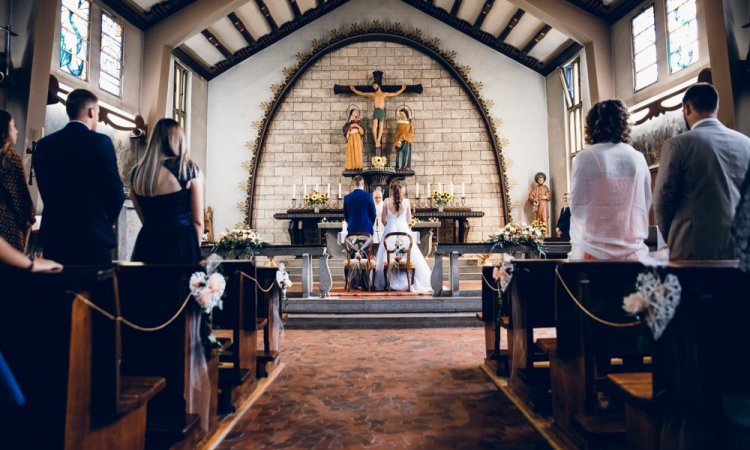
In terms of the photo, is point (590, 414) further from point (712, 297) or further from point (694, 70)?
point (694, 70)

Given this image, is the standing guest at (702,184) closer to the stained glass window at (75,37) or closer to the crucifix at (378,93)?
the stained glass window at (75,37)

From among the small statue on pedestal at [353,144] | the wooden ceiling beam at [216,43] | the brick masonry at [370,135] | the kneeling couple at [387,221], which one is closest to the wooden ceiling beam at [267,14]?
the wooden ceiling beam at [216,43]

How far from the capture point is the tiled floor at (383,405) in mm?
2344

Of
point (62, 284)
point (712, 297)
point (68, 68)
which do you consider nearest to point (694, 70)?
point (712, 297)

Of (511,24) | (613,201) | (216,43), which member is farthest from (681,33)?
(216,43)

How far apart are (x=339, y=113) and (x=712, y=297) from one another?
1095cm

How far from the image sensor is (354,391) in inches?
123

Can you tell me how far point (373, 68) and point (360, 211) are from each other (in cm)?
645

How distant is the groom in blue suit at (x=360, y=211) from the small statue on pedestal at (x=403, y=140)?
446 cm

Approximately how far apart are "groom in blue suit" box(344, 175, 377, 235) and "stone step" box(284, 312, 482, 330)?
1329mm

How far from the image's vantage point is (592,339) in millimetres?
2096

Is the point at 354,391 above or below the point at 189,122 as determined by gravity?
below

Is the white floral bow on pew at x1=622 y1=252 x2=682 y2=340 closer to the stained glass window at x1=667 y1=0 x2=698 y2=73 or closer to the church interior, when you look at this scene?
the church interior

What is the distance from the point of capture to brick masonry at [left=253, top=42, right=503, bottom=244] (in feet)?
37.9
